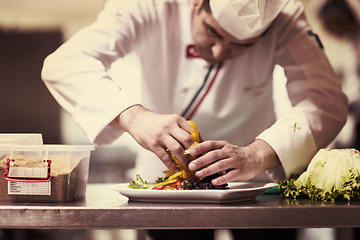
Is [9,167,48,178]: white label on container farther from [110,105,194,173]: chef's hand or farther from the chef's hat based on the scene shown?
the chef's hat

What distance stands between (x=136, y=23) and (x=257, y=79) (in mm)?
674

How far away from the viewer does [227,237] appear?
2.28 m

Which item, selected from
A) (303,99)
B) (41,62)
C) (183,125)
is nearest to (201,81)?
(303,99)

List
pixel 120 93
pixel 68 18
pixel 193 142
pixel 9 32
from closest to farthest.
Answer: pixel 193 142 → pixel 120 93 → pixel 9 32 → pixel 68 18

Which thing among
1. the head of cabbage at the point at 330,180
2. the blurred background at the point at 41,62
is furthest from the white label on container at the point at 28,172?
the blurred background at the point at 41,62

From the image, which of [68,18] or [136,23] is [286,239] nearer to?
[136,23]

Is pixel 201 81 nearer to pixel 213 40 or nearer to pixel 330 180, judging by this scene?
pixel 213 40

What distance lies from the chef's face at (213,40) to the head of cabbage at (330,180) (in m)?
0.56

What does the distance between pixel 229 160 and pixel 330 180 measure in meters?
0.31

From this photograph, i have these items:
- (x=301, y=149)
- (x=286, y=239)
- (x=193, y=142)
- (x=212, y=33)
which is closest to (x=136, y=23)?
(x=212, y=33)

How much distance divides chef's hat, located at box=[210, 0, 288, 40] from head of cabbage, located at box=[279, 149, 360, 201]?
0.52 m

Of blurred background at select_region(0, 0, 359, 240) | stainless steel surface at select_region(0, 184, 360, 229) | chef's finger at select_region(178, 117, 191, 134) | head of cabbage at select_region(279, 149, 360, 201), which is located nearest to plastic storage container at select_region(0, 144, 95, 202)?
stainless steel surface at select_region(0, 184, 360, 229)

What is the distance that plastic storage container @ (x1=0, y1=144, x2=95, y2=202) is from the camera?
0.87 meters

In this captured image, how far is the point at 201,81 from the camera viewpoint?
1.59 m
